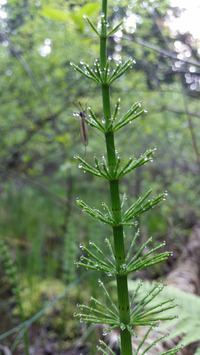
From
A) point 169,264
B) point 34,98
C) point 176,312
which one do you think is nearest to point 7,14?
point 34,98

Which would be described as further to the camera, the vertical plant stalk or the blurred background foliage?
the blurred background foliage

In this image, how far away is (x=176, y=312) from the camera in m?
1.47

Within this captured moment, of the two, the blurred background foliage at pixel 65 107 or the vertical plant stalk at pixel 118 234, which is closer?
the vertical plant stalk at pixel 118 234

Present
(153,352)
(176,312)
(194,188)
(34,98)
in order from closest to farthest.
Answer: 1. (153,352)
2. (176,312)
3. (194,188)
4. (34,98)

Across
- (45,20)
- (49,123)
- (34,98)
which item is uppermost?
(45,20)

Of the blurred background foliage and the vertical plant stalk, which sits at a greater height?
the blurred background foliage

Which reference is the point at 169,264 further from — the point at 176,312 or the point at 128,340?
the point at 128,340

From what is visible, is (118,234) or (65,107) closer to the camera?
(118,234)

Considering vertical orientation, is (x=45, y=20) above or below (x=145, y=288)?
above

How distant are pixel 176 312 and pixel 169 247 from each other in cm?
239

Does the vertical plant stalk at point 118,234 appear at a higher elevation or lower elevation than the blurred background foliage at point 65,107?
lower

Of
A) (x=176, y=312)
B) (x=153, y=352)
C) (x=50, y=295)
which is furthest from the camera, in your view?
(x=50, y=295)

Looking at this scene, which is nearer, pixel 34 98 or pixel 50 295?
pixel 50 295

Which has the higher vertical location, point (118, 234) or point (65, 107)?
point (65, 107)
